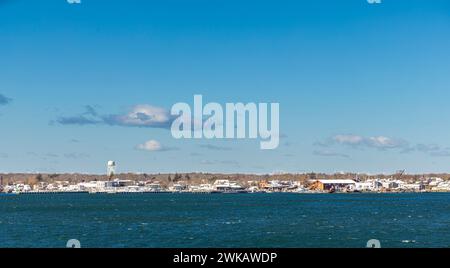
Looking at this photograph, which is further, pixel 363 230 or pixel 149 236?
pixel 363 230

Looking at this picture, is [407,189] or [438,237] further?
[407,189]

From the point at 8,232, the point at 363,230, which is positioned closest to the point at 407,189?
the point at 363,230

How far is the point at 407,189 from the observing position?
558ft

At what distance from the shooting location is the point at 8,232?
39875mm
